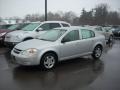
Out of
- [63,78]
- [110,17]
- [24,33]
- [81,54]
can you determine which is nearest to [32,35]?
[24,33]

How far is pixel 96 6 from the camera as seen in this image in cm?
5400

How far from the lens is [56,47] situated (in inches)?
271

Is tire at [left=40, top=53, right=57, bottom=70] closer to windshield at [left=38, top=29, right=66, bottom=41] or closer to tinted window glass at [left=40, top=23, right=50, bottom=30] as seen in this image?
windshield at [left=38, top=29, right=66, bottom=41]

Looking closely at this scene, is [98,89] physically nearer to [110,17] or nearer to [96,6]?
[110,17]

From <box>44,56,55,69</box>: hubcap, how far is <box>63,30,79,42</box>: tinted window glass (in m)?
1.01

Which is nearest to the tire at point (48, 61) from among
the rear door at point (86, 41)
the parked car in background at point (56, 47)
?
the parked car in background at point (56, 47)

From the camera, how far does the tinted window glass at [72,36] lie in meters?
7.38

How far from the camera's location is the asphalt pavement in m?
5.12

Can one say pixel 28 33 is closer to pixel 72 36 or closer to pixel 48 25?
pixel 48 25

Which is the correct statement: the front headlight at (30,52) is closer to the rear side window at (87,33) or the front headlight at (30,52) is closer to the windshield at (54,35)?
the windshield at (54,35)

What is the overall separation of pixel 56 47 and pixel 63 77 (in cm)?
138

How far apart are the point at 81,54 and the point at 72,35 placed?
3.16 ft

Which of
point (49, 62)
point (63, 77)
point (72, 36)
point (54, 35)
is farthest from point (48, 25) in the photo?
point (63, 77)

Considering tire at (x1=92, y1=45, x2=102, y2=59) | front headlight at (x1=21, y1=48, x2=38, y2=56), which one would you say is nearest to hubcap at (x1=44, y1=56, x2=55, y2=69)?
front headlight at (x1=21, y1=48, x2=38, y2=56)
